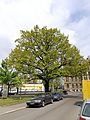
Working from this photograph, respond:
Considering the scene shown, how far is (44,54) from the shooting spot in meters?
51.3

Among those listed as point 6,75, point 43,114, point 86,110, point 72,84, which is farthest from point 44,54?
point 72,84

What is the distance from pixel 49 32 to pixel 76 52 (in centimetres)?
639

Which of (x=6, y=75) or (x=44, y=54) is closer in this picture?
(x=44, y=54)

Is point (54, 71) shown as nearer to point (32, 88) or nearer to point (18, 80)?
point (18, 80)

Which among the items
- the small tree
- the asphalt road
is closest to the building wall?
the small tree

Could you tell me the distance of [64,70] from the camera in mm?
50781

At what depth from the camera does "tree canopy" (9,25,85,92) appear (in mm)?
50000

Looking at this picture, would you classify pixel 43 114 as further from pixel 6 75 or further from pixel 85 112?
pixel 6 75

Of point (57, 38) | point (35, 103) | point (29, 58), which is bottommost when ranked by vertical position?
point (35, 103)

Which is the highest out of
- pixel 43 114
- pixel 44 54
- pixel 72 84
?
pixel 44 54

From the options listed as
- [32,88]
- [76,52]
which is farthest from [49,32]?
[32,88]

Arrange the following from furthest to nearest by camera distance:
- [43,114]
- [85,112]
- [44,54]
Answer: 1. [44,54]
2. [43,114]
3. [85,112]

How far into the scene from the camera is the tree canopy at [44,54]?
164ft

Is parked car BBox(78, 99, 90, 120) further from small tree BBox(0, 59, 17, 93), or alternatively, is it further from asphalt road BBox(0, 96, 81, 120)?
small tree BBox(0, 59, 17, 93)
